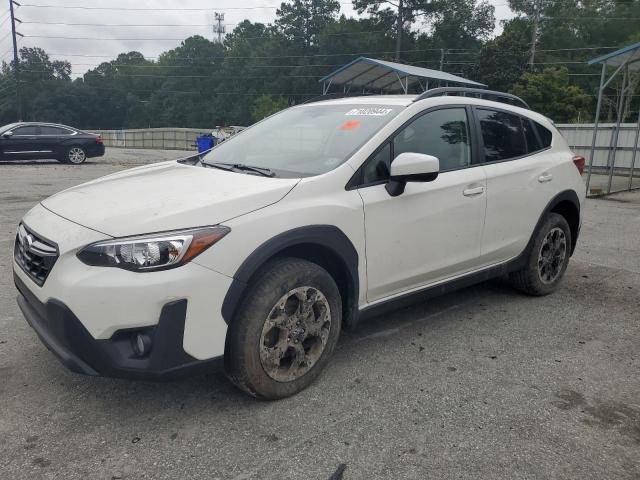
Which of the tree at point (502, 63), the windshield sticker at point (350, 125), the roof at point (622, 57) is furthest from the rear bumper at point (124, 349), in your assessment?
the tree at point (502, 63)

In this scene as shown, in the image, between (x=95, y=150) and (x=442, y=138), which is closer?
(x=442, y=138)

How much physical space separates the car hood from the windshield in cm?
30

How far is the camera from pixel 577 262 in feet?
19.7

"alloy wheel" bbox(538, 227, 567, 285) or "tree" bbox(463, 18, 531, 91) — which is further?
"tree" bbox(463, 18, 531, 91)

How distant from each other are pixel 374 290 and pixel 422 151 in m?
1.01

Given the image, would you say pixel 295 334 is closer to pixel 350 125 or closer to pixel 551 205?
pixel 350 125

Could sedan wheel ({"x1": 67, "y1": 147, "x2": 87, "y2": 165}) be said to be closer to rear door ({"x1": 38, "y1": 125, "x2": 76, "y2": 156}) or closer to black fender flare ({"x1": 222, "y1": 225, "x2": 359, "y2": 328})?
rear door ({"x1": 38, "y1": 125, "x2": 76, "y2": 156})

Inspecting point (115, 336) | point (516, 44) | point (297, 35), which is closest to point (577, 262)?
point (115, 336)

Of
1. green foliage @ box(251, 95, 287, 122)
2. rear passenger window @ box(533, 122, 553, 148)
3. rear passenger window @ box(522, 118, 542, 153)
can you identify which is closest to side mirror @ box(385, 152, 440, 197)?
rear passenger window @ box(522, 118, 542, 153)

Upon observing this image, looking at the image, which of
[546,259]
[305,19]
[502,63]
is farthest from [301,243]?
[305,19]

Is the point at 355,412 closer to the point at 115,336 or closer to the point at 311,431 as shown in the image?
the point at 311,431

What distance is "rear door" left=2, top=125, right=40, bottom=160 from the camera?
15.5 metres

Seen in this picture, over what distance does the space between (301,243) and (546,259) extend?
278 centimetres

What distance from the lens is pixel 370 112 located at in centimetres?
355
